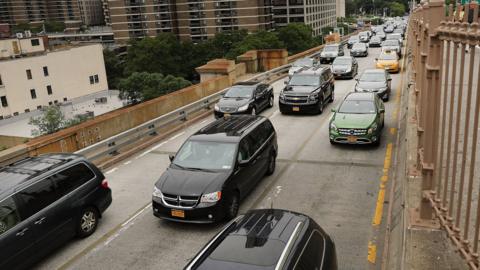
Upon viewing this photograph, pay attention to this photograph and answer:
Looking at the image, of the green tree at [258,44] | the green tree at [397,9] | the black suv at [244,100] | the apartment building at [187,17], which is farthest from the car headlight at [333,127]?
the green tree at [397,9]

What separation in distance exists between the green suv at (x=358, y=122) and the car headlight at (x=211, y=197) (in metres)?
6.34

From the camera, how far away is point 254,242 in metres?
5.76

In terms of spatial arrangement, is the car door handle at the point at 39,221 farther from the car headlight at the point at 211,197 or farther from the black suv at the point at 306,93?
the black suv at the point at 306,93

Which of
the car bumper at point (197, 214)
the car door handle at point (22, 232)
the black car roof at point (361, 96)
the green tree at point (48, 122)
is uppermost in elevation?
the black car roof at point (361, 96)

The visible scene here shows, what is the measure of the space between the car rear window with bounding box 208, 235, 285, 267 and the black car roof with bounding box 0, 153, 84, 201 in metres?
4.37

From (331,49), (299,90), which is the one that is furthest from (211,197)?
(331,49)

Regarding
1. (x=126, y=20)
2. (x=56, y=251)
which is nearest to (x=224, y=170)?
(x=56, y=251)

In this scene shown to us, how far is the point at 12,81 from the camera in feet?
219

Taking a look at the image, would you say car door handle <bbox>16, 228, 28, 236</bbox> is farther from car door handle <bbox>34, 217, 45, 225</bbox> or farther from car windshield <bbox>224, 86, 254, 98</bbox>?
car windshield <bbox>224, 86, 254, 98</bbox>

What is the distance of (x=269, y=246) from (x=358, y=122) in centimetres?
970

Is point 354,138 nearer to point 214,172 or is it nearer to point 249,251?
point 214,172

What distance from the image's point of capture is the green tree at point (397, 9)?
618ft

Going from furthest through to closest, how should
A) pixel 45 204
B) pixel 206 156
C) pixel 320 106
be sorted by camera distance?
pixel 320 106 → pixel 206 156 → pixel 45 204

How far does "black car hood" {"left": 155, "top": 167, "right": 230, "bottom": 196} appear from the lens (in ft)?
30.9
